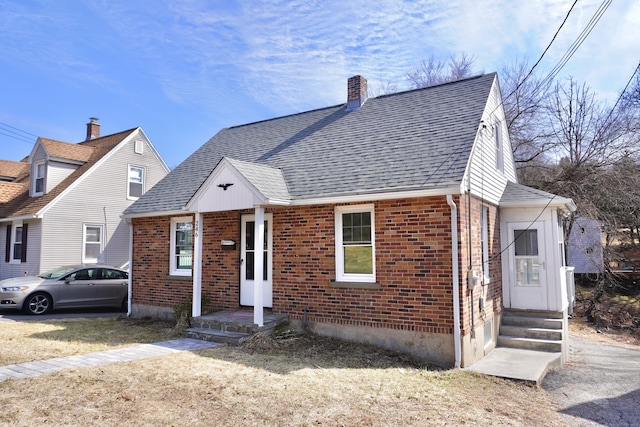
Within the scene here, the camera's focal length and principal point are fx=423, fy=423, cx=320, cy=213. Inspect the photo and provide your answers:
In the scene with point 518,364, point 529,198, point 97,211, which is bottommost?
point 518,364

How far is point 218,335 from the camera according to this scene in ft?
29.2

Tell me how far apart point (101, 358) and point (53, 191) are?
13693mm

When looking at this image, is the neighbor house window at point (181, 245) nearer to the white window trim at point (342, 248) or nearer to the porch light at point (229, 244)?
the porch light at point (229, 244)

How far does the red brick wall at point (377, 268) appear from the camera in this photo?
770cm

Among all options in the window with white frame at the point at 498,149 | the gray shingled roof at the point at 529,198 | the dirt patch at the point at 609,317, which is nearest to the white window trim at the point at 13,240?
the window with white frame at the point at 498,149

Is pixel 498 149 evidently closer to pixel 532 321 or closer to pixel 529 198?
pixel 529 198

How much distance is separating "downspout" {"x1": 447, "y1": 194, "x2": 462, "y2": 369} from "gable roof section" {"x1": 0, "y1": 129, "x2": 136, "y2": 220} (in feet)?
53.1

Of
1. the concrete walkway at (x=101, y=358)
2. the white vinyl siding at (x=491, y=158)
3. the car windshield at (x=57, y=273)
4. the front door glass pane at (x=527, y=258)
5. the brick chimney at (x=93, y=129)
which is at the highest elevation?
the brick chimney at (x=93, y=129)

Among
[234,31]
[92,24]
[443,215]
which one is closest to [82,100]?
[92,24]

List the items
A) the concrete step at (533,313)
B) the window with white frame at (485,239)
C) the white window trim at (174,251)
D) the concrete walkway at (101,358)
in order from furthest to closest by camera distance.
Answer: the white window trim at (174,251)
the concrete step at (533,313)
the window with white frame at (485,239)
the concrete walkway at (101,358)

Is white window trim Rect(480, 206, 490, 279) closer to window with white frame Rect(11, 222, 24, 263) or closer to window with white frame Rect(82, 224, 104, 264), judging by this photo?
window with white frame Rect(82, 224, 104, 264)

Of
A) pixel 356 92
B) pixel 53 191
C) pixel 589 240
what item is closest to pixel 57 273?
pixel 53 191

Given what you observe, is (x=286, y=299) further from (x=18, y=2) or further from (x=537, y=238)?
(x=18, y=2)

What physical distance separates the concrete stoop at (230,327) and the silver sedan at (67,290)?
606cm
